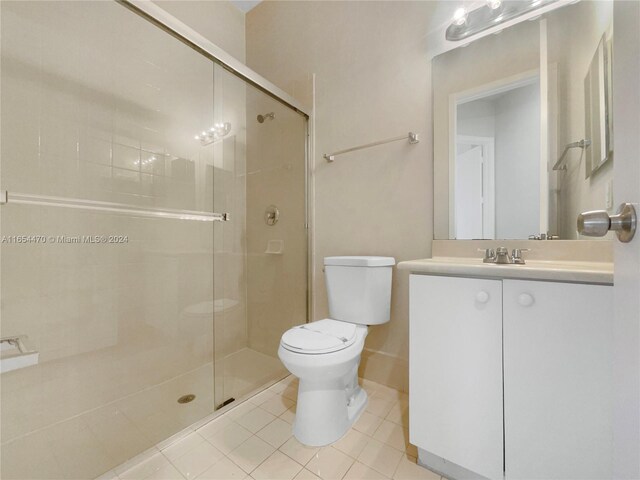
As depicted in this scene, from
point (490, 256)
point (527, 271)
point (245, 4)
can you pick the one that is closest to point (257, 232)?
point (490, 256)

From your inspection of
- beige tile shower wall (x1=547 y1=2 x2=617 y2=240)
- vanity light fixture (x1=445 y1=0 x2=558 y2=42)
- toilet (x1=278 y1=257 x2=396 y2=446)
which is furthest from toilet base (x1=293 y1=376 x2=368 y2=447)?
vanity light fixture (x1=445 y1=0 x2=558 y2=42)

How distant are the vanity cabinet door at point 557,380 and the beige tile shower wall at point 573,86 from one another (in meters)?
0.55

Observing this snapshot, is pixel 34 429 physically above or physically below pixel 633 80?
below

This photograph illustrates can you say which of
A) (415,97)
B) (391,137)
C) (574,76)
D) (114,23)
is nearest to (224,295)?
(391,137)

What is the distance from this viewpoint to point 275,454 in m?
1.08

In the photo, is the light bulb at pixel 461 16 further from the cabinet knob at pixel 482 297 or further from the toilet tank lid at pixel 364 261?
the cabinet knob at pixel 482 297

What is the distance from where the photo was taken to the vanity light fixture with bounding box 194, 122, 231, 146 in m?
1.61

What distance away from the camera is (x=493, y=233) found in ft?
4.13

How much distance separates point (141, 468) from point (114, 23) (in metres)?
1.95

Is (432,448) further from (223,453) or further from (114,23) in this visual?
(114,23)

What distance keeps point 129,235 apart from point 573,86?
2.12 m

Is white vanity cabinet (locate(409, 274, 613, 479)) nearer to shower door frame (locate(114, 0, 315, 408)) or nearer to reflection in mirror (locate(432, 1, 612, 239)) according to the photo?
reflection in mirror (locate(432, 1, 612, 239))

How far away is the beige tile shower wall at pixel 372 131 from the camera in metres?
1.47

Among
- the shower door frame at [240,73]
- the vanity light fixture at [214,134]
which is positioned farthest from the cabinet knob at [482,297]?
the vanity light fixture at [214,134]
